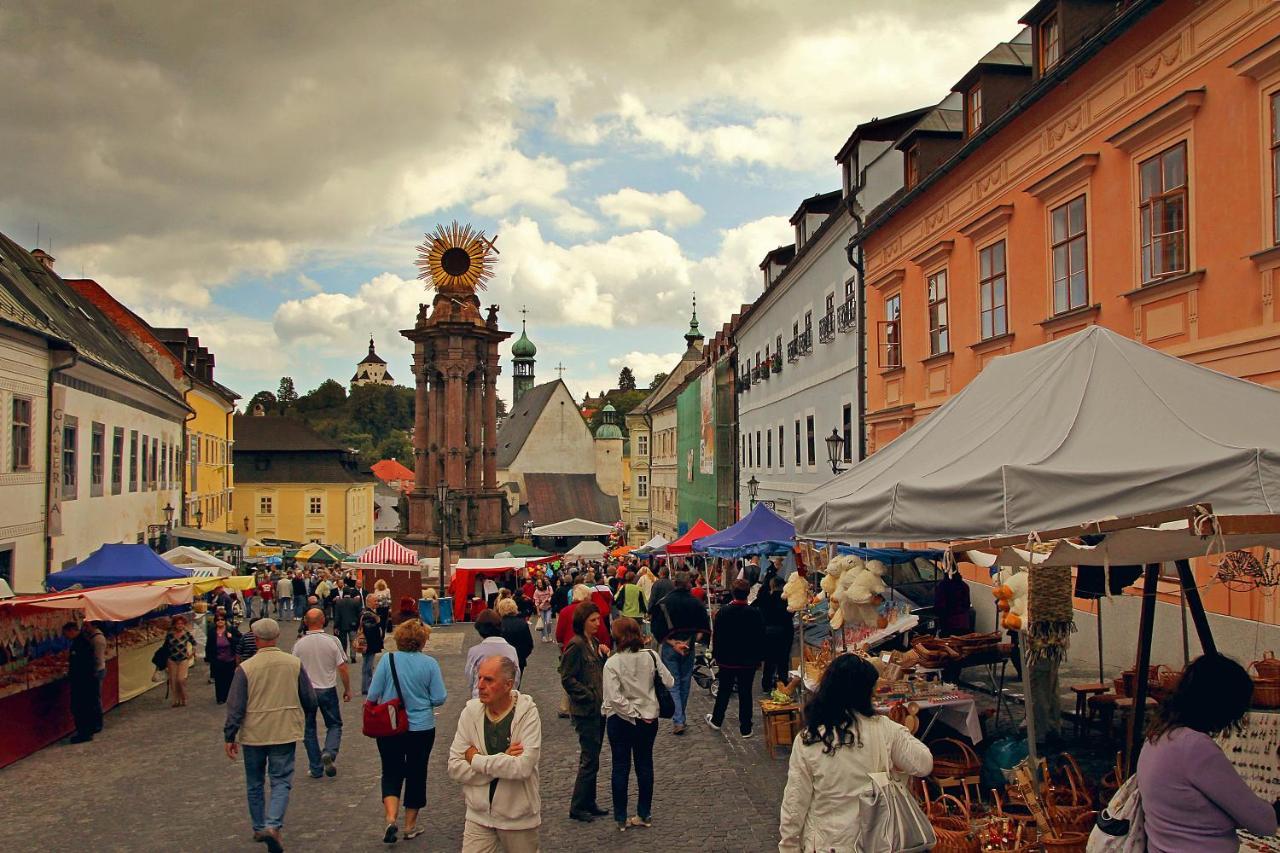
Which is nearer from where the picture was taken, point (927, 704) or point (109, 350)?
point (927, 704)

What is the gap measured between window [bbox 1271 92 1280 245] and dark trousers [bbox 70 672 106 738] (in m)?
13.8

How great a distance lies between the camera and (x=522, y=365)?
125000 mm

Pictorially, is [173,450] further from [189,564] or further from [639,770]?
[639,770]

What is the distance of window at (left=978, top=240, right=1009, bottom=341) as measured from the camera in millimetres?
17578

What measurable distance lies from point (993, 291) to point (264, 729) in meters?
13.6

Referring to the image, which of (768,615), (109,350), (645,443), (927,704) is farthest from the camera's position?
(645,443)

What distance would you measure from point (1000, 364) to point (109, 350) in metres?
27.6

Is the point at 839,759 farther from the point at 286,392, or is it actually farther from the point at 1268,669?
the point at 286,392

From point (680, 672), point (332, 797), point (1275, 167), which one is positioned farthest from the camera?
point (680, 672)

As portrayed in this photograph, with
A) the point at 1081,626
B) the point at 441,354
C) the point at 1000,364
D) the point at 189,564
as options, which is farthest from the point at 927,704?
the point at 441,354

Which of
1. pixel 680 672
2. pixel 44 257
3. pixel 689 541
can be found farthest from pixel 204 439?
pixel 680 672

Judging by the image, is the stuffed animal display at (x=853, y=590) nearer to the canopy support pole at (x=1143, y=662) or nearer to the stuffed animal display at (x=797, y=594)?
the stuffed animal display at (x=797, y=594)

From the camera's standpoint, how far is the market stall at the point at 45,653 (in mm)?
11867

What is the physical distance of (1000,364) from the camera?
8.94 metres
